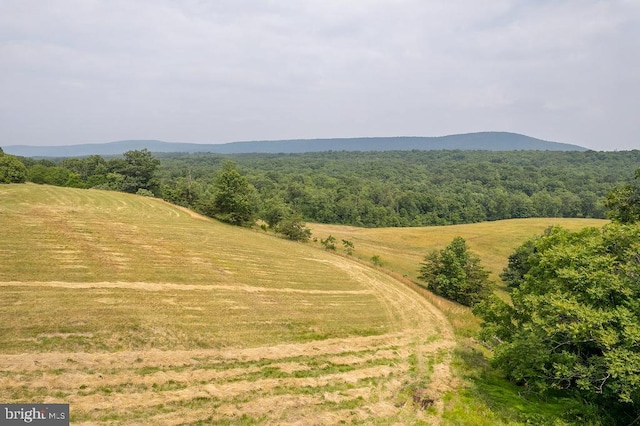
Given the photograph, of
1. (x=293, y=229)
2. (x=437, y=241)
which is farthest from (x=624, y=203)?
(x=437, y=241)

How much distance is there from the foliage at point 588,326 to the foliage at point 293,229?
38552 millimetres

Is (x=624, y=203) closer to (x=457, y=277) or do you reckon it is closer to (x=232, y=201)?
(x=457, y=277)

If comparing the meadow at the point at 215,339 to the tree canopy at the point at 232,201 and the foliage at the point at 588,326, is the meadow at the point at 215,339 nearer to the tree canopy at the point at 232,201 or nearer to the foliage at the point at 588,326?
the foliage at the point at 588,326

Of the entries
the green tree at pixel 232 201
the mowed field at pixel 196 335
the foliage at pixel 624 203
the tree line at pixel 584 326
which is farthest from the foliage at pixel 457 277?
the green tree at pixel 232 201

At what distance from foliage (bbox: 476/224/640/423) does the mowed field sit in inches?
196

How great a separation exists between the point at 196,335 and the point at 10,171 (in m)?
66.0

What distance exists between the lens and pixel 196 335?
Answer: 18.7 m

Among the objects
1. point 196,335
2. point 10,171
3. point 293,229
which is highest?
point 10,171

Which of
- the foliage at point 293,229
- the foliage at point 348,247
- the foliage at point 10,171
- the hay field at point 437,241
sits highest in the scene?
the foliage at point 10,171

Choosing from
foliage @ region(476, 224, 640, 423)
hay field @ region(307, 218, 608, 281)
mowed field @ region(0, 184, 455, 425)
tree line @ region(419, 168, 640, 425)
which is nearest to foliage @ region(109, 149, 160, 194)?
hay field @ region(307, 218, 608, 281)

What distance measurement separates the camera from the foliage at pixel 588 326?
505 inches

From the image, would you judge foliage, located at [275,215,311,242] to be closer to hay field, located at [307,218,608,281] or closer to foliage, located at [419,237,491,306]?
hay field, located at [307,218,608,281]

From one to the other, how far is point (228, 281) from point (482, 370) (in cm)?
1831

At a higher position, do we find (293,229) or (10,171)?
(10,171)
